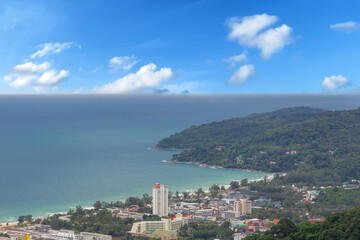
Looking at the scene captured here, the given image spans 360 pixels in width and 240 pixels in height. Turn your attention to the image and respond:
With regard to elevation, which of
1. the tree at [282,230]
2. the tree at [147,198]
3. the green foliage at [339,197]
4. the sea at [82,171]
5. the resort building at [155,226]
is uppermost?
the sea at [82,171]

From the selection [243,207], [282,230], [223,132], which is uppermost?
[223,132]

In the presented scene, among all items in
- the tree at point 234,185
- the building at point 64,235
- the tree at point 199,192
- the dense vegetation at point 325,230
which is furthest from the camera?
the tree at point 234,185

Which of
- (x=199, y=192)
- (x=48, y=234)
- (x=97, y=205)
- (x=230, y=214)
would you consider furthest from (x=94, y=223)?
(x=199, y=192)

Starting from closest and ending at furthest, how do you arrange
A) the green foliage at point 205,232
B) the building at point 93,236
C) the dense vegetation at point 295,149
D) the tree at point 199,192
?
the building at point 93,236, the green foliage at point 205,232, the tree at point 199,192, the dense vegetation at point 295,149

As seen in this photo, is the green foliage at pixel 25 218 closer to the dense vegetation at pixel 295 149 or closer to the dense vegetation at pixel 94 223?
the dense vegetation at pixel 94 223

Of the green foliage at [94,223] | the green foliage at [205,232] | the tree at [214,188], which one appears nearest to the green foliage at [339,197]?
the tree at [214,188]

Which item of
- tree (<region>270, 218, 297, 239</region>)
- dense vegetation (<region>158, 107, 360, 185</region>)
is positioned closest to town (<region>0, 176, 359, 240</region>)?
dense vegetation (<region>158, 107, 360, 185</region>)

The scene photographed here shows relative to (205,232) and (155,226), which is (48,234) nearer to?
(155,226)
